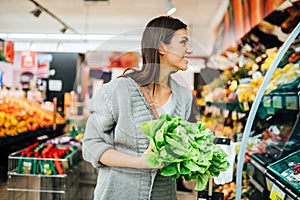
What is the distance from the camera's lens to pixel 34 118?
4.84m

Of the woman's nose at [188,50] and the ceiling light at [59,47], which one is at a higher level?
the ceiling light at [59,47]

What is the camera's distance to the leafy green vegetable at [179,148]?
96 centimetres

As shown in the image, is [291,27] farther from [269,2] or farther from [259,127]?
[259,127]

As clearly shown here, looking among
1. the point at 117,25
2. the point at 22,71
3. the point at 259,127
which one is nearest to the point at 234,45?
the point at 259,127

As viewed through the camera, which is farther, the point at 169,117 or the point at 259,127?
the point at 259,127

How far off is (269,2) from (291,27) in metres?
0.32

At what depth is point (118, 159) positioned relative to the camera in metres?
1.16

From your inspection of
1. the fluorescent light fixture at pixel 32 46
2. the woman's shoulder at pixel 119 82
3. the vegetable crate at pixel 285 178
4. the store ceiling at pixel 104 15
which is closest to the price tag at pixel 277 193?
the vegetable crate at pixel 285 178

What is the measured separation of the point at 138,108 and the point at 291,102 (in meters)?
1.40

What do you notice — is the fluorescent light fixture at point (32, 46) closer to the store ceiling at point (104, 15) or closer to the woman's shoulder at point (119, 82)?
the store ceiling at point (104, 15)

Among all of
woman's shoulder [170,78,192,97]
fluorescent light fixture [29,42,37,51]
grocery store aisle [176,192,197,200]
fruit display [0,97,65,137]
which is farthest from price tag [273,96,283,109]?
fluorescent light fixture [29,42,37,51]

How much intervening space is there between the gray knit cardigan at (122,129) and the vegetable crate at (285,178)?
74cm

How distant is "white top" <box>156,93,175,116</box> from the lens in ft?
3.59

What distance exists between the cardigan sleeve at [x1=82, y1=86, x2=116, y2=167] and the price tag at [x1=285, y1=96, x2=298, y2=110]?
1.37m
